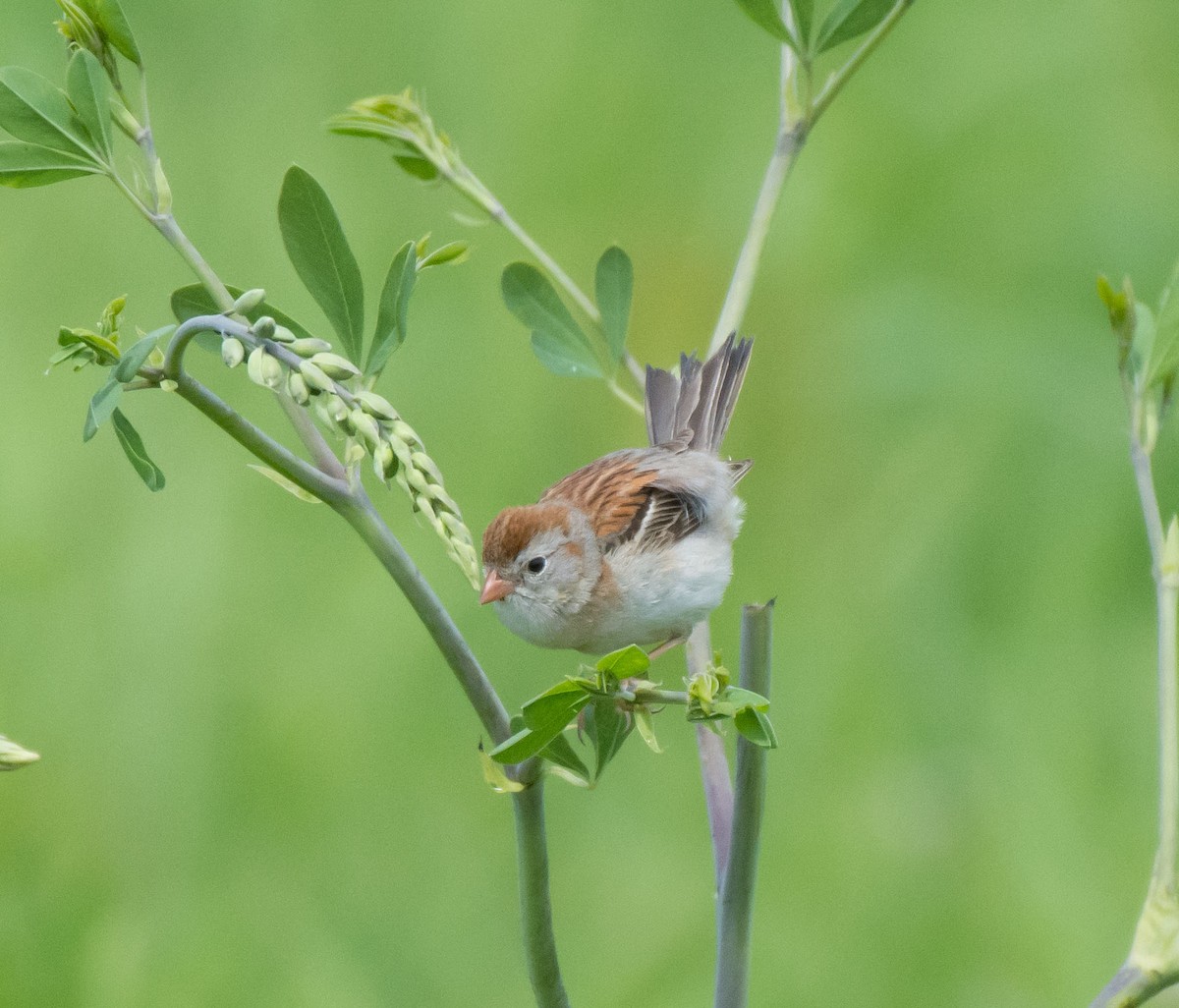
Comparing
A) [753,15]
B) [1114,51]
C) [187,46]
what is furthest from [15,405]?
[1114,51]

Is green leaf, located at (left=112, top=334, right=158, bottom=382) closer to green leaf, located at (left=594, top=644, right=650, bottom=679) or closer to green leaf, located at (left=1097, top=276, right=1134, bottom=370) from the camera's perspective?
green leaf, located at (left=594, top=644, right=650, bottom=679)

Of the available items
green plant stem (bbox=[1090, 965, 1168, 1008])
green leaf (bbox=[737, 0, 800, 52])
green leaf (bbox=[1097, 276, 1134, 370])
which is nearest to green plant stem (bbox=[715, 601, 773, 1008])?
green plant stem (bbox=[1090, 965, 1168, 1008])

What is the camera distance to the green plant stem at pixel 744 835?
1123 mm

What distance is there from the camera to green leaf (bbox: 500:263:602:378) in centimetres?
164

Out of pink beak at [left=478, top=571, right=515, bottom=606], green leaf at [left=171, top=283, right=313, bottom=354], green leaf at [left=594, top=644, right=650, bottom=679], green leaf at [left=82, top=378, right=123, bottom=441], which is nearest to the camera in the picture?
green leaf at [left=82, top=378, right=123, bottom=441]

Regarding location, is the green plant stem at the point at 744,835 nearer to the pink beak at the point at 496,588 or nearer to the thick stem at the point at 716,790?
the thick stem at the point at 716,790

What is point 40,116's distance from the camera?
113cm

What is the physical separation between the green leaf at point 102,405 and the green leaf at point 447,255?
0.29 metres

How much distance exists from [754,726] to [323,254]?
1.60 ft

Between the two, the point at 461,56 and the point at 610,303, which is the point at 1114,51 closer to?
the point at 461,56

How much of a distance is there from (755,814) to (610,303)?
2.21 feet

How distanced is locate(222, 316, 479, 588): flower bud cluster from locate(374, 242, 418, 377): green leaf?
8.4 inches

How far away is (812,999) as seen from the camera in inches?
102

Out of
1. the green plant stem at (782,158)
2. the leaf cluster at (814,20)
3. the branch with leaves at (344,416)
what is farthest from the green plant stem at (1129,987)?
the leaf cluster at (814,20)
